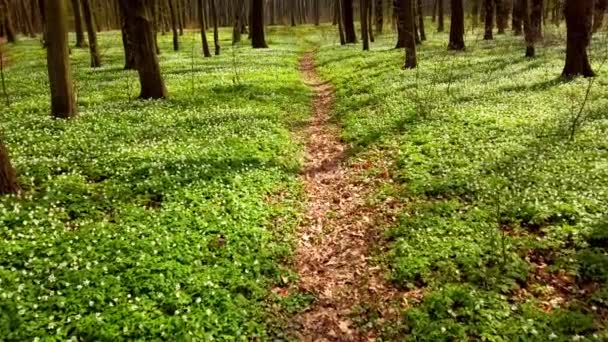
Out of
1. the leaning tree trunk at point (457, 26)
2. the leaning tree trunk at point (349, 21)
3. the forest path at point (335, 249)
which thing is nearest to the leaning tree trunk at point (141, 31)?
the forest path at point (335, 249)

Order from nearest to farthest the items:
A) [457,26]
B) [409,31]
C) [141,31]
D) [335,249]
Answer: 1. [335,249]
2. [141,31]
3. [409,31]
4. [457,26]

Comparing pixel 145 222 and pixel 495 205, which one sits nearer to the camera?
pixel 145 222

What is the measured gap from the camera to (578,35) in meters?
21.2

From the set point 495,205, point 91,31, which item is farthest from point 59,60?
point 91,31

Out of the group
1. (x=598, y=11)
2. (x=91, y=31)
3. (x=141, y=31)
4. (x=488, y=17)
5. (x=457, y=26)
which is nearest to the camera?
(x=141, y=31)

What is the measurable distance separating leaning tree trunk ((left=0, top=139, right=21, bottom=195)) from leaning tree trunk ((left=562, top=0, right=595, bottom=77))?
2187 cm

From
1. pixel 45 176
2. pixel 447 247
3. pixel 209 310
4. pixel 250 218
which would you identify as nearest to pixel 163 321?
pixel 209 310

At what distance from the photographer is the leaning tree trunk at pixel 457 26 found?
33938mm

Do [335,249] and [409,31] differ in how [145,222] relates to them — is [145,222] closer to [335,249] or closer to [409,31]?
[335,249]

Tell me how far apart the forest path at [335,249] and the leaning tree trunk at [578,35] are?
12837 millimetres

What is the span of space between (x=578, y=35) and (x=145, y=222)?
20.4 m

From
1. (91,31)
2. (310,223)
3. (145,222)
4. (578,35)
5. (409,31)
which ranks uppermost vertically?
(91,31)

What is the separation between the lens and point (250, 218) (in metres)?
10.4

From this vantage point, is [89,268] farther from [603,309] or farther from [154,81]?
[154,81]
